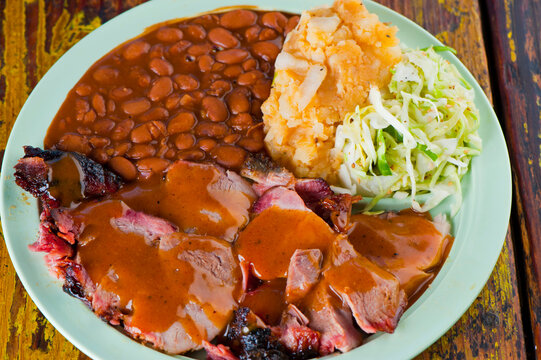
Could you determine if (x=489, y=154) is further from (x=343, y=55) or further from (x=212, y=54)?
(x=212, y=54)

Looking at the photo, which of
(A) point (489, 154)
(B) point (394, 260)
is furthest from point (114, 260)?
(A) point (489, 154)

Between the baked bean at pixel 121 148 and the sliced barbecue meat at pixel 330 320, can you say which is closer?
the sliced barbecue meat at pixel 330 320

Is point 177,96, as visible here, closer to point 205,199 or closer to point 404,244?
point 205,199

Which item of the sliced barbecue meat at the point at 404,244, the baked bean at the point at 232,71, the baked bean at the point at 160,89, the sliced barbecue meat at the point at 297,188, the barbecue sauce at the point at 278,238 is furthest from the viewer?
the baked bean at the point at 232,71

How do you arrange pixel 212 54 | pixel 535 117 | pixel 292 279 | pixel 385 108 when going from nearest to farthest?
pixel 292 279 < pixel 385 108 < pixel 212 54 < pixel 535 117

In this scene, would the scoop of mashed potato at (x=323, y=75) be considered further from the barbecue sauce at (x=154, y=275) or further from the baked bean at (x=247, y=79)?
Result: the barbecue sauce at (x=154, y=275)

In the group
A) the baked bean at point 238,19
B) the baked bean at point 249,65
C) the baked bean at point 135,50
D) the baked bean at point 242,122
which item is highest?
the baked bean at point 238,19

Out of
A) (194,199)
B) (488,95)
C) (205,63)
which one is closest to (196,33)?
(205,63)

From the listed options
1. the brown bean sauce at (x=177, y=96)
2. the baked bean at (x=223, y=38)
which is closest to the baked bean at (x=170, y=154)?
the brown bean sauce at (x=177, y=96)

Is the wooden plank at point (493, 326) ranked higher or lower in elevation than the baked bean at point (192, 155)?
lower
